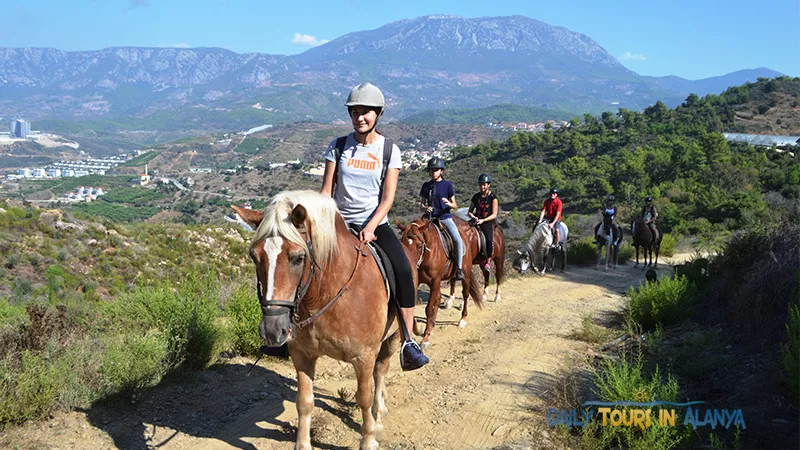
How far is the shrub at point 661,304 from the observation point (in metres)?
7.84

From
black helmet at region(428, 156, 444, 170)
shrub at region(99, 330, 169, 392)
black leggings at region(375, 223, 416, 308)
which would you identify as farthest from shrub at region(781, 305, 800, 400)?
shrub at region(99, 330, 169, 392)

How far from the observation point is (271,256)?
3064 mm

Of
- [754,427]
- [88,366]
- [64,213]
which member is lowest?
[64,213]

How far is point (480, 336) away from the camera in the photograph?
26.3 ft

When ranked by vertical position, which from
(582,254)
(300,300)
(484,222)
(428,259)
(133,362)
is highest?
(300,300)

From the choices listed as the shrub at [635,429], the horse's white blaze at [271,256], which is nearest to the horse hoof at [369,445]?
the shrub at [635,429]

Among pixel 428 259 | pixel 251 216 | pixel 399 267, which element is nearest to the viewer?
pixel 251 216

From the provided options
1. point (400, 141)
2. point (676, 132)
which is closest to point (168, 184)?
point (400, 141)

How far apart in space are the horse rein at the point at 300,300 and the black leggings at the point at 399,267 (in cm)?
40

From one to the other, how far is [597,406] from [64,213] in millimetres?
31513

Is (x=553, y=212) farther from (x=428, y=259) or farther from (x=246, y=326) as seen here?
(x=246, y=326)

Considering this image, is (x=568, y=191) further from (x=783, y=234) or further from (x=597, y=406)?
(x=597, y=406)

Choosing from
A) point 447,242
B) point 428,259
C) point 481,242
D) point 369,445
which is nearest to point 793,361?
point 369,445

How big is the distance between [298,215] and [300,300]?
603 millimetres
